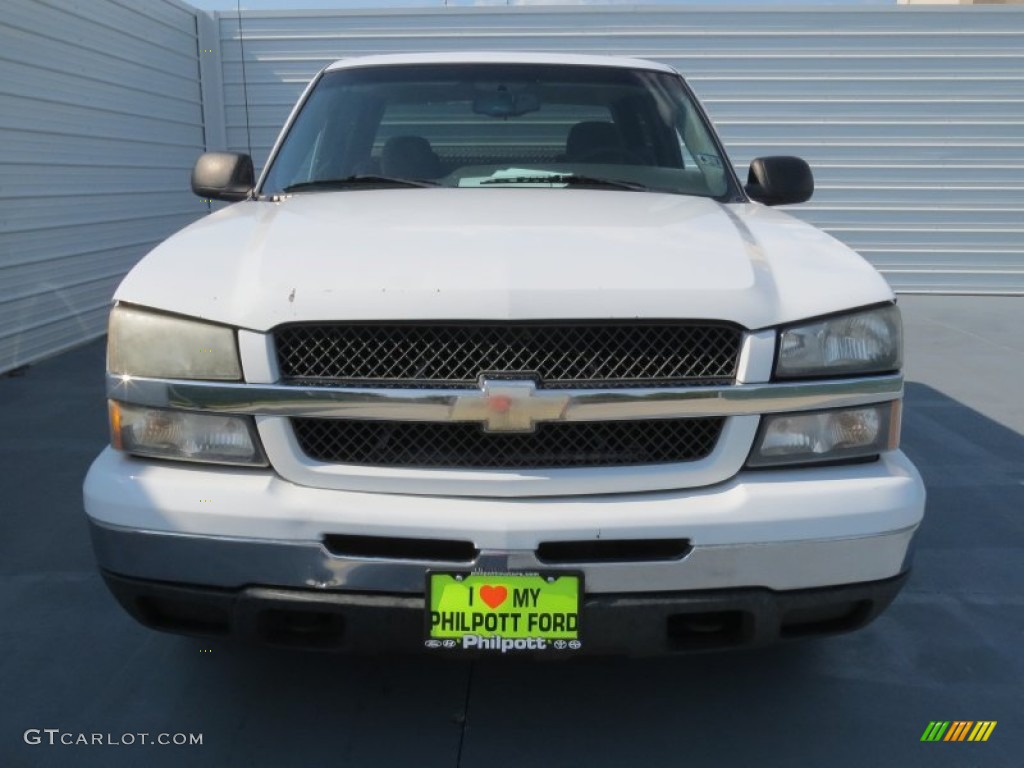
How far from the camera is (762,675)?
2.86 meters

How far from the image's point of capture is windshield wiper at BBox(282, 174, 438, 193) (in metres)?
3.35

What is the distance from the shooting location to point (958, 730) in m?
2.60

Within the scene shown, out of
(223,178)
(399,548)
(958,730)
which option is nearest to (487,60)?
(223,178)

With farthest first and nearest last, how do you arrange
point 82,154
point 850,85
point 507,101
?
point 850,85
point 82,154
point 507,101

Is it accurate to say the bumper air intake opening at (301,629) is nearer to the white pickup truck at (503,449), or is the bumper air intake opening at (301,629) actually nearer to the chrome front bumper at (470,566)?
the white pickup truck at (503,449)

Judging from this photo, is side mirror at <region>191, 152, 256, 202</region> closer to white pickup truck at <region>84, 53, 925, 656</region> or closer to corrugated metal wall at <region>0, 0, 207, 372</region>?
white pickup truck at <region>84, 53, 925, 656</region>

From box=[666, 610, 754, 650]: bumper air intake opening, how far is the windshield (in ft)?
5.36

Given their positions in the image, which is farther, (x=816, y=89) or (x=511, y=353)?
(x=816, y=89)

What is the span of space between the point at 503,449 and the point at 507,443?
0.02 meters

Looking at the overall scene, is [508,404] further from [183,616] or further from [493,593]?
[183,616]

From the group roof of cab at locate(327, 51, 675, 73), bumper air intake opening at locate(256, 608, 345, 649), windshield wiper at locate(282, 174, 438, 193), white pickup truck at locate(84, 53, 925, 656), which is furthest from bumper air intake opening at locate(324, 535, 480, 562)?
roof of cab at locate(327, 51, 675, 73)

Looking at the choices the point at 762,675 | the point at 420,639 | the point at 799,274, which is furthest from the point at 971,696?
the point at 420,639

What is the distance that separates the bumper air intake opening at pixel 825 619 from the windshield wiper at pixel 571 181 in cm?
161

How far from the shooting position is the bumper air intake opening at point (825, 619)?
2.27 m
